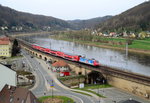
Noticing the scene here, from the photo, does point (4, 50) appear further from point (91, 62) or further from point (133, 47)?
point (133, 47)

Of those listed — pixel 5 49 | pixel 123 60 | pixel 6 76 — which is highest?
pixel 5 49

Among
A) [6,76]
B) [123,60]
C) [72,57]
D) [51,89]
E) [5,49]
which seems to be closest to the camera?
[6,76]

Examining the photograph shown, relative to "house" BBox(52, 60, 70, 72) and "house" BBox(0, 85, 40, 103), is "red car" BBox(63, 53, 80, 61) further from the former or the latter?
"house" BBox(0, 85, 40, 103)

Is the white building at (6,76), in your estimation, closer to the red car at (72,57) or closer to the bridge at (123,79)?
the bridge at (123,79)

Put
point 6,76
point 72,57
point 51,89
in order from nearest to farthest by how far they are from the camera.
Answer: point 6,76 → point 51,89 → point 72,57

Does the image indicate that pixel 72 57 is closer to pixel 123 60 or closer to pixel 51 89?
pixel 51 89

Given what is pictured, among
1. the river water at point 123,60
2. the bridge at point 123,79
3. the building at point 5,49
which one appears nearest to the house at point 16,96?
the bridge at point 123,79

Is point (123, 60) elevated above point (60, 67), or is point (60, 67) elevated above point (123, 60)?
point (60, 67)

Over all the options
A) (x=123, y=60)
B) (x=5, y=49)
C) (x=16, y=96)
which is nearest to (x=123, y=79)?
(x=16, y=96)

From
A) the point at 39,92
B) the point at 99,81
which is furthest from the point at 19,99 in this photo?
the point at 99,81
